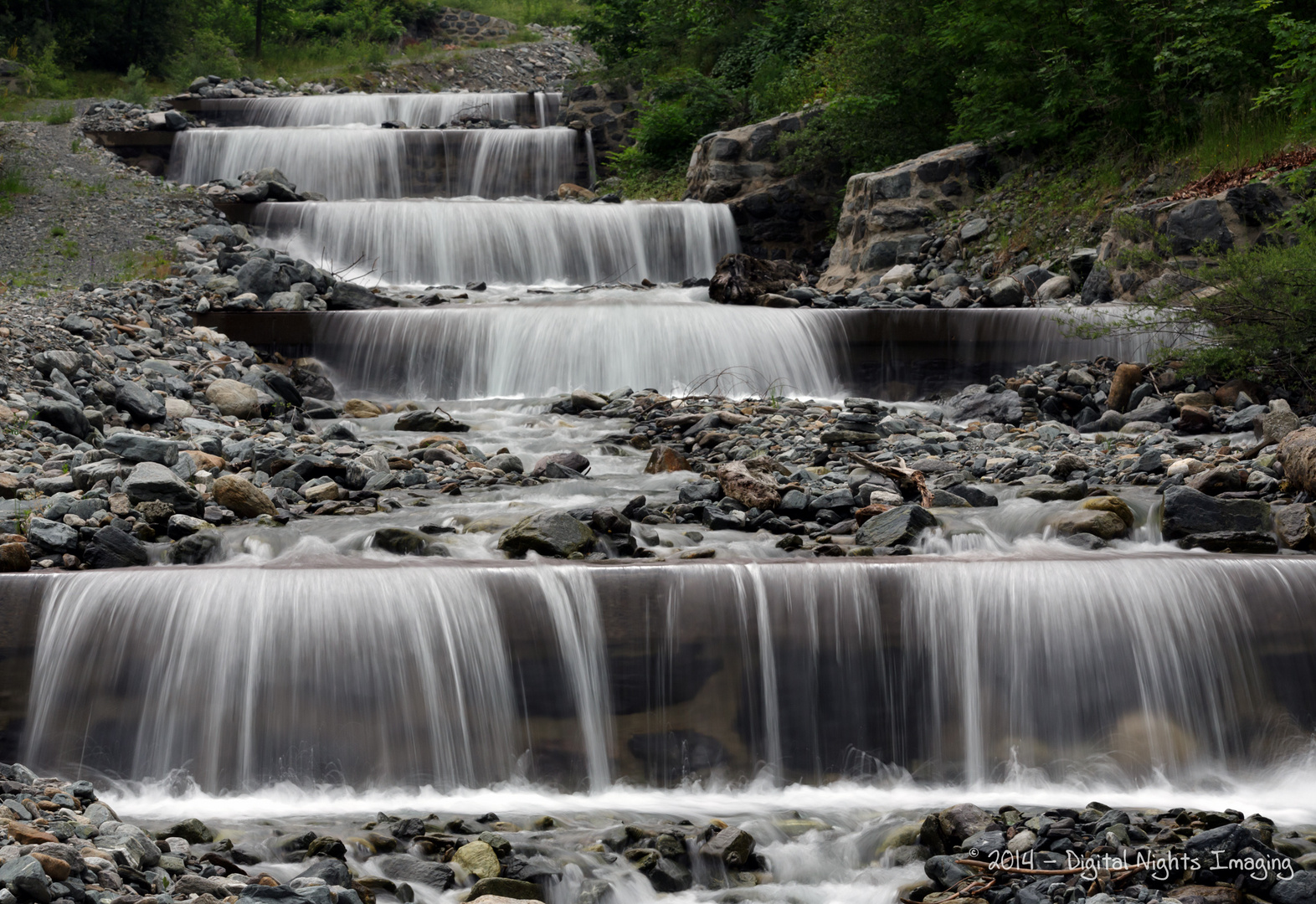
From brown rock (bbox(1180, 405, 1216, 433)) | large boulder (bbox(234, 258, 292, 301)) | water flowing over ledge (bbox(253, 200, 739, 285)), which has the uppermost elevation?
water flowing over ledge (bbox(253, 200, 739, 285))

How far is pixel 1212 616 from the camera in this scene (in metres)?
5.96

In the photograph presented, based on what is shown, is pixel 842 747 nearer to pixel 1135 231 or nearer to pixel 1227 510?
pixel 1227 510

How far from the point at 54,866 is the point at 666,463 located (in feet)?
20.3

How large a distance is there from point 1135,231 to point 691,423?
5.86 meters

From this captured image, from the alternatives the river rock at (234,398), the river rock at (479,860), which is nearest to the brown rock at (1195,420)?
the river rock at (479,860)

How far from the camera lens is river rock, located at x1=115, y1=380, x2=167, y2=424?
949 centimetres

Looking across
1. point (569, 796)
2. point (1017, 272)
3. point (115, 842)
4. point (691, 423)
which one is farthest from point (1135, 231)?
point (115, 842)

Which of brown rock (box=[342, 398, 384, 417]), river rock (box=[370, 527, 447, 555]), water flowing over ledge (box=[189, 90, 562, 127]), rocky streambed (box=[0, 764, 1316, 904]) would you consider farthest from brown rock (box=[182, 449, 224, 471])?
water flowing over ledge (box=[189, 90, 562, 127])

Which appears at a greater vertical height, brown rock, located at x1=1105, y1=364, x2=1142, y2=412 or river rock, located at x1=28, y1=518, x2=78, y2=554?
brown rock, located at x1=1105, y1=364, x2=1142, y2=412

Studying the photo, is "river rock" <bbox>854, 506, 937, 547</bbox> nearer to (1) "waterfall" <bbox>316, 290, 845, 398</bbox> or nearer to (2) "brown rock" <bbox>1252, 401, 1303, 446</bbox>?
(2) "brown rock" <bbox>1252, 401, 1303, 446</bbox>

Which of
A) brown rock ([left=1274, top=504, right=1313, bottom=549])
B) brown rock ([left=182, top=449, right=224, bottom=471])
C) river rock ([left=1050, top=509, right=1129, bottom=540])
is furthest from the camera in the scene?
brown rock ([left=182, top=449, right=224, bottom=471])

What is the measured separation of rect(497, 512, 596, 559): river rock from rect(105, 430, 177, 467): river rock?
2910 mm

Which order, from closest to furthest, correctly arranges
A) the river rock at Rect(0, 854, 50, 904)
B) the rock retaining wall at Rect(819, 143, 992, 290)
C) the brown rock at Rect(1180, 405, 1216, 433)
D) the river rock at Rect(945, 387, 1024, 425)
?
the river rock at Rect(0, 854, 50, 904) < the brown rock at Rect(1180, 405, 1216, 433) < the river rock at Rect(945, 387, 1024, 425) < the rock retaining wall at Rect(819, 143, 992, 290)

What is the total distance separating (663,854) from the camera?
15.5ft
